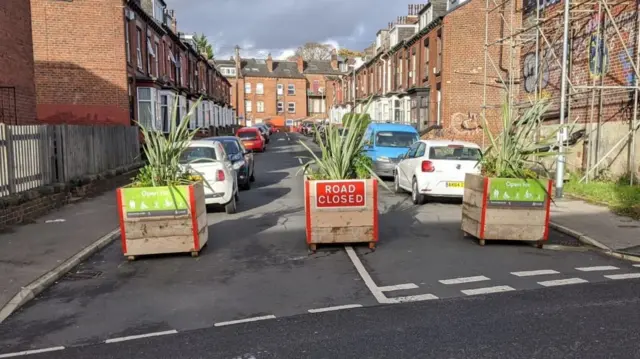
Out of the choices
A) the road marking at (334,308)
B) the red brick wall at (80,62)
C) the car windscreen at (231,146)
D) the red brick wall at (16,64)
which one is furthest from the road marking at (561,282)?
the red brick wall at (80,62)

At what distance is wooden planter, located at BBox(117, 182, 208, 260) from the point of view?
7.10 metres

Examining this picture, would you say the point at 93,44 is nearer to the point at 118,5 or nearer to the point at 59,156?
the point at 118,5

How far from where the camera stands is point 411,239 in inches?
331

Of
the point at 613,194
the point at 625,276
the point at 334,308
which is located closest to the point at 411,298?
the point at 334,308

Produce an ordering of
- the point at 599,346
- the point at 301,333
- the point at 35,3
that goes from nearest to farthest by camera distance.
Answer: the point at 599,346, the point at 301,333, the point at 35,3

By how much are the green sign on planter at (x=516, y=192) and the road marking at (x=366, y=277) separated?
90.8 inches

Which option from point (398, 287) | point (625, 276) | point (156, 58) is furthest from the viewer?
point (156, 58)

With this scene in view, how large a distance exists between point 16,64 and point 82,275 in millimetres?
9557

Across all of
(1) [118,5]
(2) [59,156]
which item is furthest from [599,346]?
(1) [118,5]

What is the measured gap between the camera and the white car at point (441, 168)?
11594 millimetres

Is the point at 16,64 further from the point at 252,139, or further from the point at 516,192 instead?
the point at 252,139

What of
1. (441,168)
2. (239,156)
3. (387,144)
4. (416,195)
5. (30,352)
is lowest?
(30,352)

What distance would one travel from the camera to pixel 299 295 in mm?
5648

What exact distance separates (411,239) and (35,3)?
20340mm
